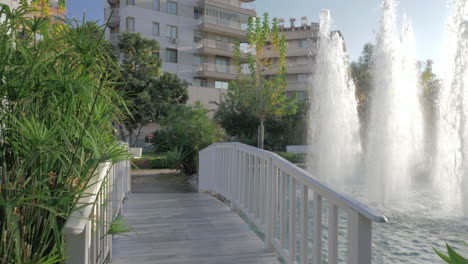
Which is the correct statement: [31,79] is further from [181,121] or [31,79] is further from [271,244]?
[181,121]

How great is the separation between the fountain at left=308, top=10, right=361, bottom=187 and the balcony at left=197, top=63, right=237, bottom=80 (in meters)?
16.3

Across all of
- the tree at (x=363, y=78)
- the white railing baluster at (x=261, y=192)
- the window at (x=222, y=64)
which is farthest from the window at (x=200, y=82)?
the white railing baluster at (x=261, y=192)

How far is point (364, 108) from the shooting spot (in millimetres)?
22953

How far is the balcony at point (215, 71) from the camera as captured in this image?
2878cm

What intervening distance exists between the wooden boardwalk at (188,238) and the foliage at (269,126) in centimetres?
1559

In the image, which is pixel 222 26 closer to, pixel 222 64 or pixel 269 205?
pixel 222 64

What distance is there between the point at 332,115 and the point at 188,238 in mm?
9450

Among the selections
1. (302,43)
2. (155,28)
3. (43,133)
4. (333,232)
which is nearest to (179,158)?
(333,232)

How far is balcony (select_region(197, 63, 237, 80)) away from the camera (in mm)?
28781

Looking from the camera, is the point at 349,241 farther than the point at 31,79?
Yes

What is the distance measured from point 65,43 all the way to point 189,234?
7.77 ft

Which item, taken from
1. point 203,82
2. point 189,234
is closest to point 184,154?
point 189,234

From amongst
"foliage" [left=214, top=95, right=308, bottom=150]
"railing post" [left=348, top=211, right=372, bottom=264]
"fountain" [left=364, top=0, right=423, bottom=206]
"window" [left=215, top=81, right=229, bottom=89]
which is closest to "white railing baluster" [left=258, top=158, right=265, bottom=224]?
"railing post" [left=348, top=211, right=372, bottom=264]

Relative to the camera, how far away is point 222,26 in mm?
29672
